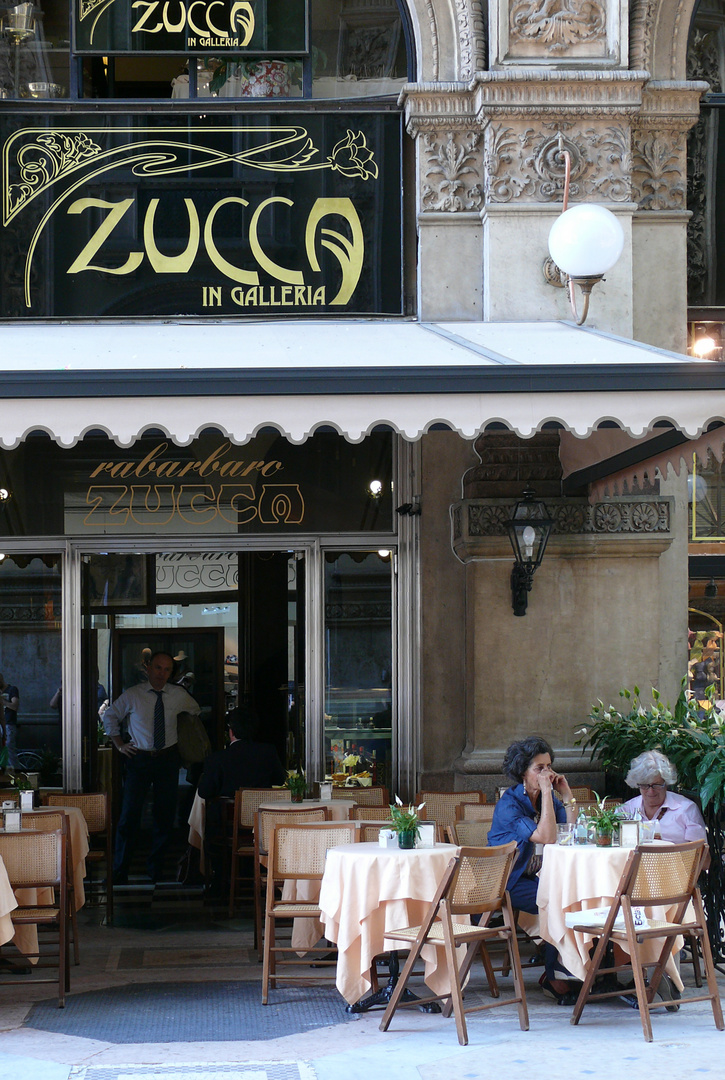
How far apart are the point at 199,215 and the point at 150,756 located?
418 centimetres

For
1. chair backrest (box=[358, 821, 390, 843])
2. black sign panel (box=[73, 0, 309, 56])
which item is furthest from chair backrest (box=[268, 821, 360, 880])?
black sign panel (box=[73, 0, 309, 56])

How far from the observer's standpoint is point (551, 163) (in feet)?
29.3

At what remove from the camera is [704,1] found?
9766 millimetres

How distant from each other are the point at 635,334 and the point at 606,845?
14.0 ft

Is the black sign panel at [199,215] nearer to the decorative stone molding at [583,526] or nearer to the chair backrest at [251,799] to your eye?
the decorative stone molding at [583,526]

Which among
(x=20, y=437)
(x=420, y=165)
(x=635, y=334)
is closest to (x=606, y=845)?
(x=20, y=437)

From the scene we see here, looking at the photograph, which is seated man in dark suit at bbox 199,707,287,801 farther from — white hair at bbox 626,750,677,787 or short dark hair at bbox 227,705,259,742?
white hair at bbox 626,750,677,787

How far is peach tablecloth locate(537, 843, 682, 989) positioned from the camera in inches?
240

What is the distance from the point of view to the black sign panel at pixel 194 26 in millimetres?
9344

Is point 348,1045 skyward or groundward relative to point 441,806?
groundward

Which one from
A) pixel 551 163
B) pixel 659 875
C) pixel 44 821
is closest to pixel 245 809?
pixel 44 821

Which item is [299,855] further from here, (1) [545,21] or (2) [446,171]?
(1) [545,21]

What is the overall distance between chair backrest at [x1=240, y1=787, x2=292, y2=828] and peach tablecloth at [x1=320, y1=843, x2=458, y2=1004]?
2492mm

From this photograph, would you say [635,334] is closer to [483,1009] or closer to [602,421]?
[602,421]
